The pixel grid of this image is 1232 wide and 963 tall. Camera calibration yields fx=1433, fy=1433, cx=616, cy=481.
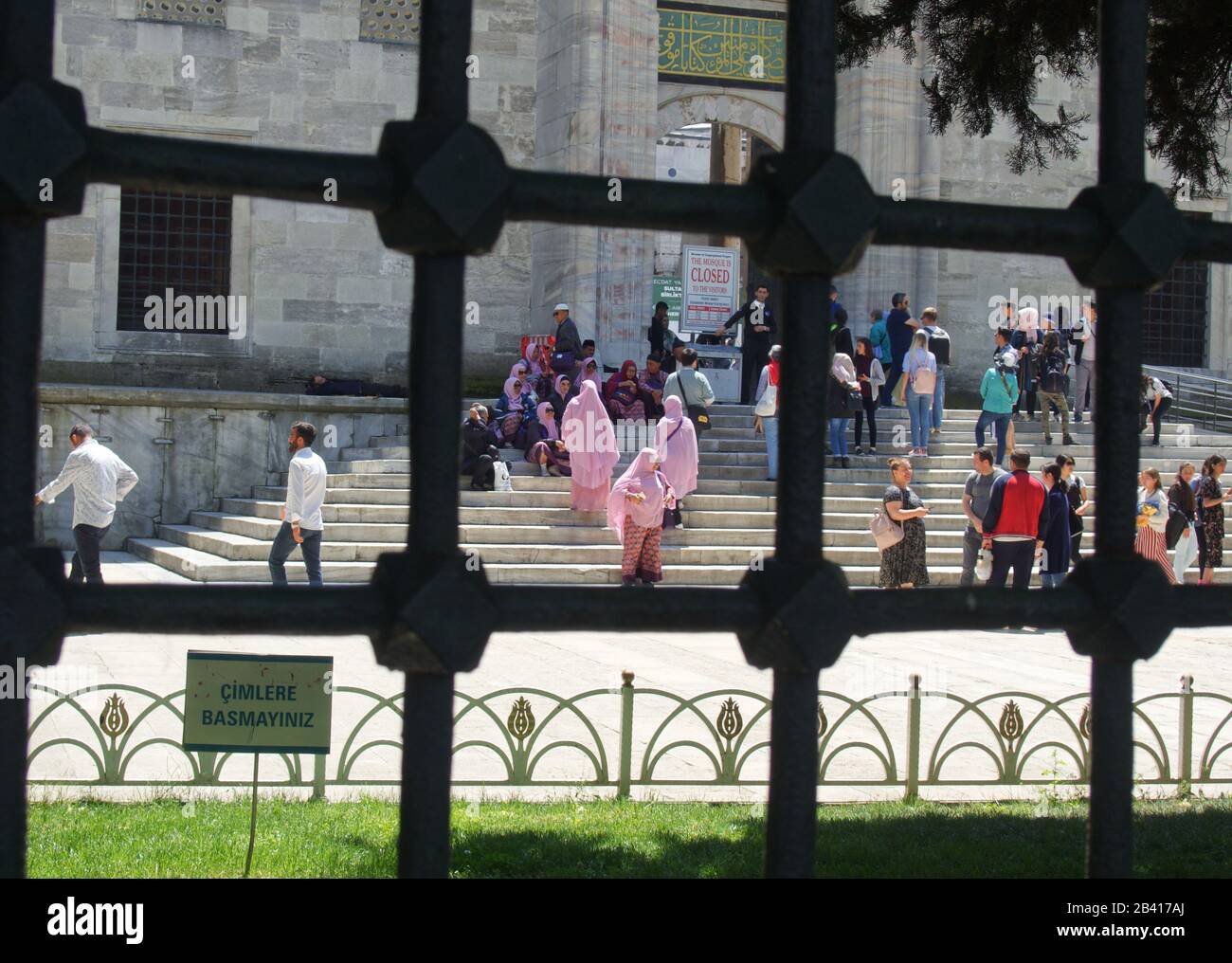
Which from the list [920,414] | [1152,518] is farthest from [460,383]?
[920,414]

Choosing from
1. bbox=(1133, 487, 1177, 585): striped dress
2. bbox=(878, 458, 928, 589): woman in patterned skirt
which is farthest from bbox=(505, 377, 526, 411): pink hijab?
bbox=(1133, 487, 1177, 585): striped dress

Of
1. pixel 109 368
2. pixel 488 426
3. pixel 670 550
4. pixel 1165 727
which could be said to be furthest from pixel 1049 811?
pixel 109 368

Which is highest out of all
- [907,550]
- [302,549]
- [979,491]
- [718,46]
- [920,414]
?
[718,46]

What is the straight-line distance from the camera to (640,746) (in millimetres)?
7891

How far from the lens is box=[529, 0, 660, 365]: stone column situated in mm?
21688

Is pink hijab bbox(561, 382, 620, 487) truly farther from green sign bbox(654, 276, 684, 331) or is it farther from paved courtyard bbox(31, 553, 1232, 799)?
green sign bbox(654, 276, 684, 331)

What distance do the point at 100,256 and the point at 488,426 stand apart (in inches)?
300

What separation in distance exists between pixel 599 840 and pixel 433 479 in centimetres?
450

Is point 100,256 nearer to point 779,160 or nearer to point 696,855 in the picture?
point 696,855

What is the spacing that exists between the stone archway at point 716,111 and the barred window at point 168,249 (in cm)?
721

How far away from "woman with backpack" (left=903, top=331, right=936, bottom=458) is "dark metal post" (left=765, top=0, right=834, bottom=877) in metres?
16.2

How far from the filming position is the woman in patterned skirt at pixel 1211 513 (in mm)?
14719

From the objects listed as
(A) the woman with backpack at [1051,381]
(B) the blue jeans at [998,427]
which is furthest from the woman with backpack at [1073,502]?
(A) the woman with backpack at [1051,381]

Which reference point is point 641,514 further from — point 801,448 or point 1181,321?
point 1181,321
